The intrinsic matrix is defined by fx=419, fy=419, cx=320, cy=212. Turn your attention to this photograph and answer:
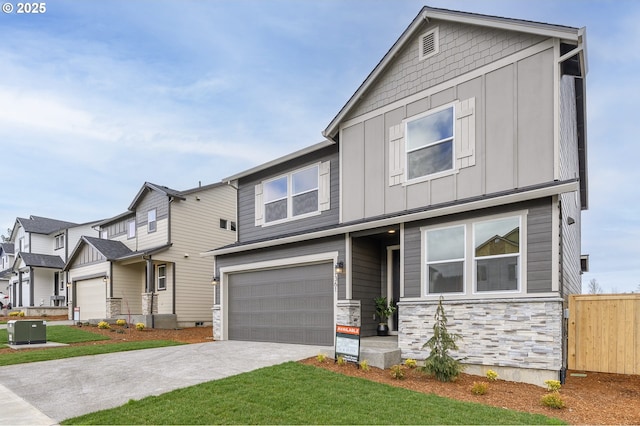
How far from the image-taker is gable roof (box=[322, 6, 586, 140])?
8.02 m

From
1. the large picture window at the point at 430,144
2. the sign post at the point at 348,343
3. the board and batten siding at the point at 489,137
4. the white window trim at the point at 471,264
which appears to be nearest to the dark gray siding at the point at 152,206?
the board and batten siding at the point at 489,137

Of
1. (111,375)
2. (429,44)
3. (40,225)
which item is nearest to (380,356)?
(111,375)

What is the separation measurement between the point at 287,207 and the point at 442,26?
6.69 m

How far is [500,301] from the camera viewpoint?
8.13 meters

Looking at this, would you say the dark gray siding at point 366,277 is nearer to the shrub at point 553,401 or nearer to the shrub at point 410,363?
the shrub at point 410,363

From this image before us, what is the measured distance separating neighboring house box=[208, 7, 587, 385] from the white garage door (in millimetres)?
12696

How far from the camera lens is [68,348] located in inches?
469

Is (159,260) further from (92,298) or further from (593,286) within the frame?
(593,286)

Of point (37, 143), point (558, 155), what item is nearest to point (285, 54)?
point (558, 155)

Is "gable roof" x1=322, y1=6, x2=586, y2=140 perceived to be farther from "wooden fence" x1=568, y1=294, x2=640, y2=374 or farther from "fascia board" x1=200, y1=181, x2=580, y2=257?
"wooden fence" x1=568, y1=294, x2=640, y2=374

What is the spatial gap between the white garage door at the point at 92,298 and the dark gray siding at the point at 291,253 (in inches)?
441

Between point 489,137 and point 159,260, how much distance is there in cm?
1622

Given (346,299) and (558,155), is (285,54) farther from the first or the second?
(558,155)

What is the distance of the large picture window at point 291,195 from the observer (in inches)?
500
